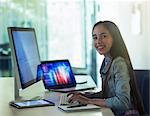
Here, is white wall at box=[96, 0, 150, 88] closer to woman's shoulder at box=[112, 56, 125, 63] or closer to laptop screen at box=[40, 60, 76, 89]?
laptop screen at box=[40, 60, 76, 89]

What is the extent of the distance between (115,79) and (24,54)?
0.56 metres

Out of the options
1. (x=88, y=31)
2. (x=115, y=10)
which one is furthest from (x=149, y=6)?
(x=88, y=31)

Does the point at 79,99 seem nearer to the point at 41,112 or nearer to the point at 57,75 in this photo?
the point at 41,112

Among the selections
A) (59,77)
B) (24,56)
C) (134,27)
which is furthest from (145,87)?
(134,27)

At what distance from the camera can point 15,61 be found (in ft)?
5.55

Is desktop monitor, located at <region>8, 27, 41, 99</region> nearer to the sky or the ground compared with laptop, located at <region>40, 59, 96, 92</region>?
nearer to the sky

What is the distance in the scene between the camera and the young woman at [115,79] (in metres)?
1.65

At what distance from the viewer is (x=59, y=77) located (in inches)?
93.2

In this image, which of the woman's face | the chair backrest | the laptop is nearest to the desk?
the woman's face

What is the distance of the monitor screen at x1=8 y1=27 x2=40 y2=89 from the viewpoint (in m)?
1.70

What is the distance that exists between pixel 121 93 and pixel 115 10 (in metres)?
2.31

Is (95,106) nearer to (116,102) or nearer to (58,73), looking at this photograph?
(116,102)

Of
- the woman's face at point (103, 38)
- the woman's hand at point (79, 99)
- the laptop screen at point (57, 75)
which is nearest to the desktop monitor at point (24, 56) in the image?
the laptop screen at point (57, 75)

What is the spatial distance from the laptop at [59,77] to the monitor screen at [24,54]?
15cm
